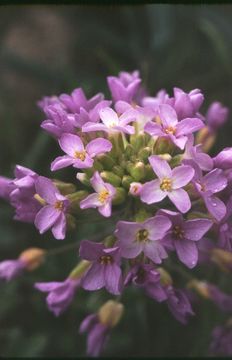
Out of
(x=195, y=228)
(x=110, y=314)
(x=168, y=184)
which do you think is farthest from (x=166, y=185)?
(x=110, y=314)

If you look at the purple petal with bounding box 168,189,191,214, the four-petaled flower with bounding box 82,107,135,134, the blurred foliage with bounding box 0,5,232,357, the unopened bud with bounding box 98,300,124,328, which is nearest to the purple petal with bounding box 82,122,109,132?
the four-petaled flower with bounding box 82,107,135,134

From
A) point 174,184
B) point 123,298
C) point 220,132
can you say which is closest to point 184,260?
point 174,184

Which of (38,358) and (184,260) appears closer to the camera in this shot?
(184,260)

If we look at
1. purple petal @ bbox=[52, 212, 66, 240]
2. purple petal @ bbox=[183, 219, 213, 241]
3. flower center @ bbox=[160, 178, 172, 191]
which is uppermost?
flower center @ bbox=[160, 178, 172, 191]

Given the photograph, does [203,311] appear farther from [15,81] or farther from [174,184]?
[15,81]

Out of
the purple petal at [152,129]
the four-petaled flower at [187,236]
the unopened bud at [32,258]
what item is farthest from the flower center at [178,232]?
the unopened bud at [32,258]

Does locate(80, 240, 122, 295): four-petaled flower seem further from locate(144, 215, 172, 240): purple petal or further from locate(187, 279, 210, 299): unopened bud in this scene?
locate(187, 279, 210, 299): unopened bud

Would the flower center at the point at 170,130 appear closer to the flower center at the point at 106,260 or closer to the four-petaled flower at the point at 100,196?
the four-petaled flower at the point at 100,196
